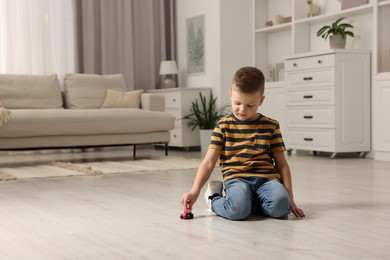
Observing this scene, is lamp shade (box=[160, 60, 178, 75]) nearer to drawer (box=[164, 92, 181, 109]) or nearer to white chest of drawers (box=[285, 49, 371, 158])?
drawer (box=[164, 92, 181, 109])

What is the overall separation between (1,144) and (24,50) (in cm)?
213

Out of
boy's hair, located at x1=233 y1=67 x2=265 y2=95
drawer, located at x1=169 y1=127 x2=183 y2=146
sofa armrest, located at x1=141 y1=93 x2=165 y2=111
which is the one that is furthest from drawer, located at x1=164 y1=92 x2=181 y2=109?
boy's hair, located at x1=233 y1=67 x2=265 y2=95

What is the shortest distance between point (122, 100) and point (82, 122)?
3.17ft

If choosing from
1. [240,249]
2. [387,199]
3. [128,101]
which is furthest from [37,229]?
[128,101]

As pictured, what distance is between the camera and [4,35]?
680 centimetres

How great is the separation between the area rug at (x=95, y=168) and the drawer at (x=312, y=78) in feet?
4.40

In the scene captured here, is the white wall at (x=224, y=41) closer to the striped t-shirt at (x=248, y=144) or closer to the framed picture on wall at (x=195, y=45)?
the framed picture on wall at (x=195, y=45)

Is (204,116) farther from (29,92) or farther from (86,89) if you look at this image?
(29,92)

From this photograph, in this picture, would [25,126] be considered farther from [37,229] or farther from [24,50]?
[37,229]

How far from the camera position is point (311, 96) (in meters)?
5.81

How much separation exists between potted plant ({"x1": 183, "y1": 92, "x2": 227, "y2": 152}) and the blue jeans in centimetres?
410

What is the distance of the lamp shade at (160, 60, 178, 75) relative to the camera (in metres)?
7.25

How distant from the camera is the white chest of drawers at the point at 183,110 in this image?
6910 mm

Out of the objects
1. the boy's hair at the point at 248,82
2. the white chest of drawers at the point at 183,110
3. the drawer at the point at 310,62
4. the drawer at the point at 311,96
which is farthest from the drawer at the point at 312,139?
the boy's hair at the point at 248,82
